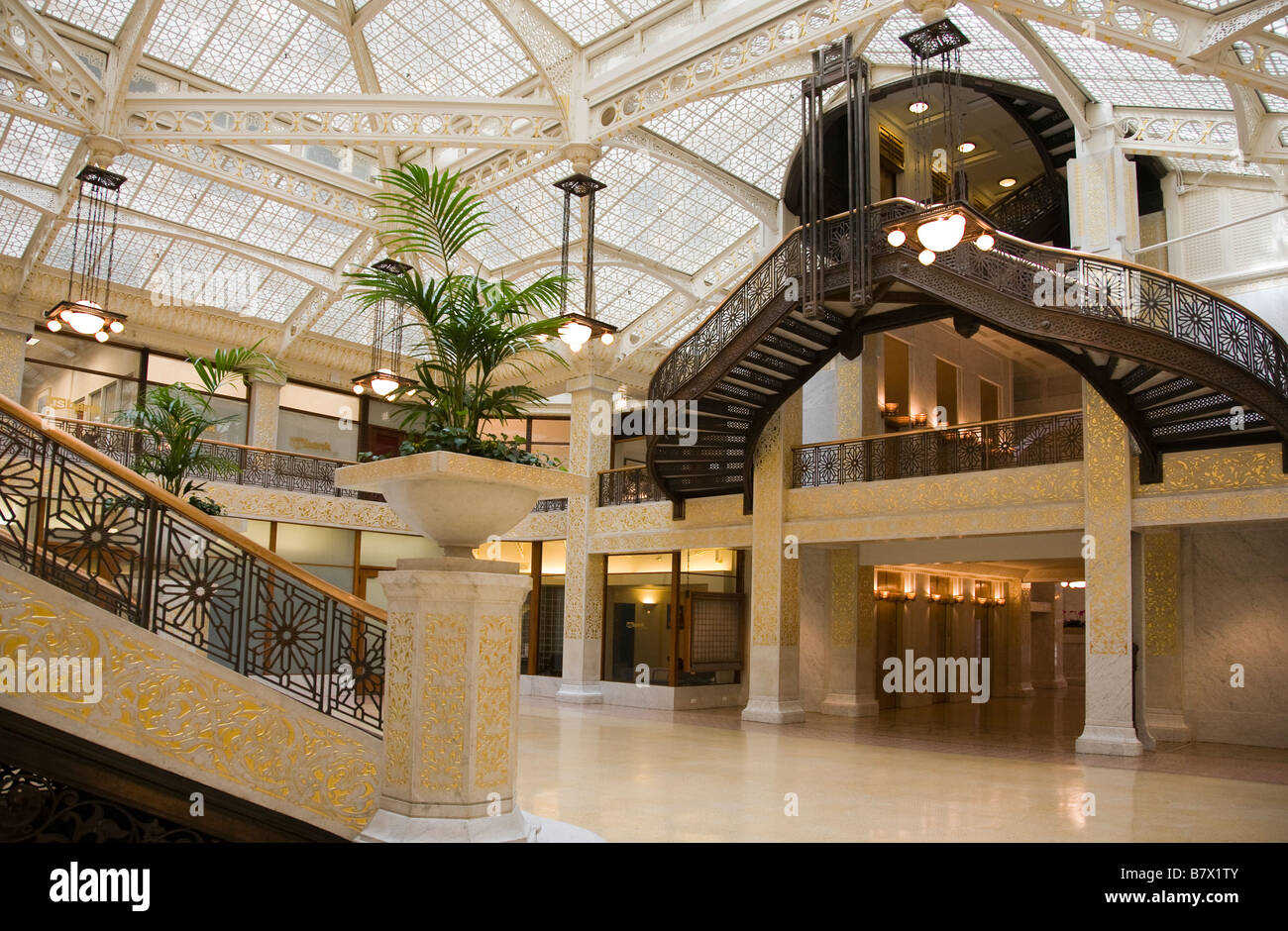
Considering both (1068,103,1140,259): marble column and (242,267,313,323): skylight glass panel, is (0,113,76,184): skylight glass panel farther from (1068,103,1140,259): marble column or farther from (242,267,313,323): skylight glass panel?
(1068,103,1140,259): marble column

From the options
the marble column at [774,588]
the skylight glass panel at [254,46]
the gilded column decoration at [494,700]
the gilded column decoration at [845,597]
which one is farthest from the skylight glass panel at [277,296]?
the gilded column decoration at [494,700]

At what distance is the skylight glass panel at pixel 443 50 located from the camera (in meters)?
12.7

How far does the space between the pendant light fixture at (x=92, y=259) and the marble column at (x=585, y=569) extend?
7.73 metres

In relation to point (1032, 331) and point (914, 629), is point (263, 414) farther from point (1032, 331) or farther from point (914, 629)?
point (1032, 331)

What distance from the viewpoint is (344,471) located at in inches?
189

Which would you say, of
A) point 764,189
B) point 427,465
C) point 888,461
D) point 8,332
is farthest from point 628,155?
point 427,465

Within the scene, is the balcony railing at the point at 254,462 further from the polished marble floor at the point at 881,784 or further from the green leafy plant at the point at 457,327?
the green leafy plant at the point at 457,327

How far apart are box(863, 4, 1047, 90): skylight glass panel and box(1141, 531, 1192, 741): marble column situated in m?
6.42

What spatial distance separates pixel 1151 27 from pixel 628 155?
800 centimetres

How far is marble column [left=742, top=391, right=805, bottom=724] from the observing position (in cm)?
1408

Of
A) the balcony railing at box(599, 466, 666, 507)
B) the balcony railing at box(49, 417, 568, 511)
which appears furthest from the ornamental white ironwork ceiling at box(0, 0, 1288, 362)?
the balcony railing at box(599, 466, 666, 507)

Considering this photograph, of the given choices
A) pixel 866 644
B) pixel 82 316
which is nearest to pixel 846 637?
pixel 866 644
